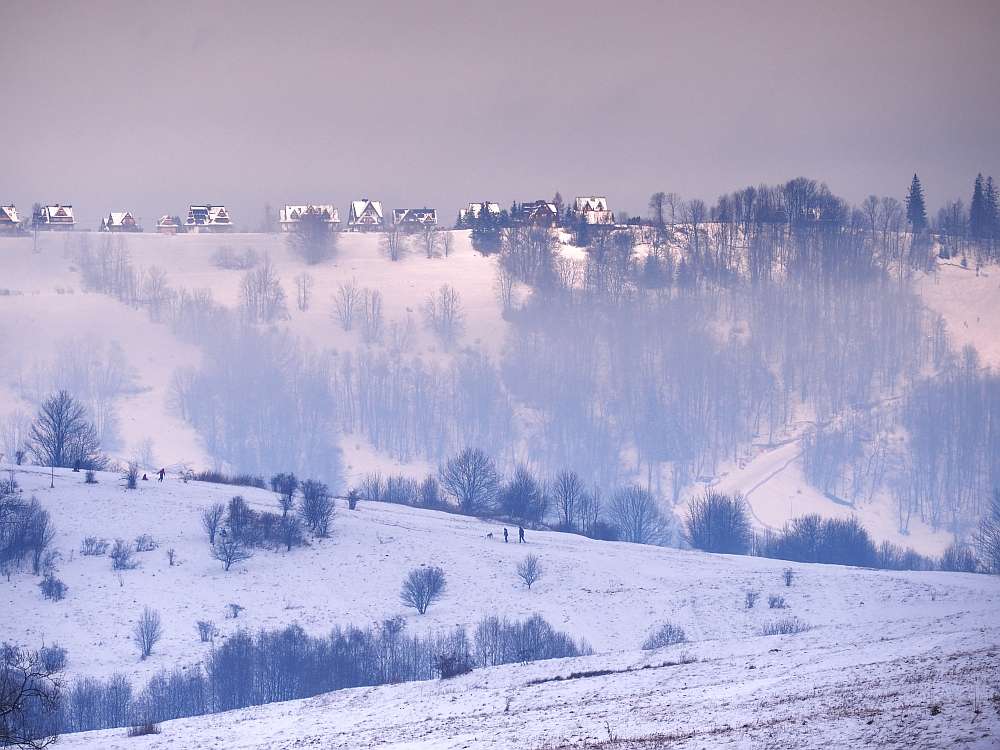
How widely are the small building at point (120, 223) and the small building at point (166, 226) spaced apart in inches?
202

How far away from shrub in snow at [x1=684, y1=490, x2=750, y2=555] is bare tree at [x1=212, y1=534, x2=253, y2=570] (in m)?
32.4

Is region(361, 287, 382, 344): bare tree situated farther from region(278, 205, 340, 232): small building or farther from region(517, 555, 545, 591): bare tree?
region(517, 555, 545, 591): bare tree

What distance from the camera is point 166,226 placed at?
151 m

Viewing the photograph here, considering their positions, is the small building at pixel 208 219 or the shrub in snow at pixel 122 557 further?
the small building at pixel 208 219

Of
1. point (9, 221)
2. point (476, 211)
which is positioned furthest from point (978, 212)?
point (9, 221)

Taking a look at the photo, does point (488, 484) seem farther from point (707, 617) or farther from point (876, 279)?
point (876, 279)

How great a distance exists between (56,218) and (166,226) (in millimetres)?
16709

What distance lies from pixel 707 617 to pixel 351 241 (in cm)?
11220

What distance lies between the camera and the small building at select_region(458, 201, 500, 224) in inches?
5408

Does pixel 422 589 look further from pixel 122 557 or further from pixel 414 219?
pixel 414 219

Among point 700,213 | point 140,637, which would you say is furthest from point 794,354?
point 140,637

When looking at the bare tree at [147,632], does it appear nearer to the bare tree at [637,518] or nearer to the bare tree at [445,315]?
the bare tree at [637,518]

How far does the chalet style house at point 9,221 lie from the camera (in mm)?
139962

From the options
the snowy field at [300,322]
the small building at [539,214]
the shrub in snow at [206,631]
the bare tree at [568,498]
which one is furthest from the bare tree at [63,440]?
the small building at [539,214]
